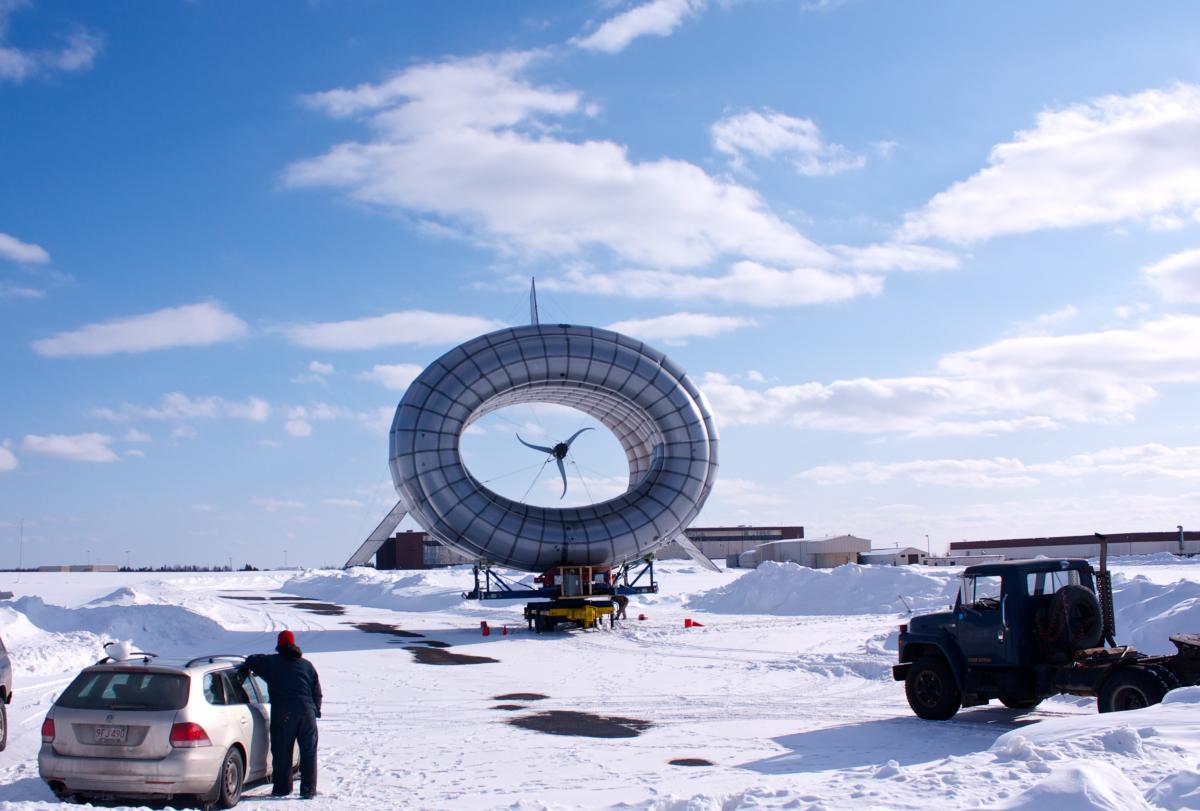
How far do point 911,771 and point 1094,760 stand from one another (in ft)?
4.69

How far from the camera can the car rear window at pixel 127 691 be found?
29.9 ft

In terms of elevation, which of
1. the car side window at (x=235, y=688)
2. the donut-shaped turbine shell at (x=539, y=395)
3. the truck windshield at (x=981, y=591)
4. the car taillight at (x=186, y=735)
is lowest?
the car taillight at (x=186, y=735)

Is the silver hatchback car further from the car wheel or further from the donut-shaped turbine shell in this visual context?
the donut-shaped turbine shell

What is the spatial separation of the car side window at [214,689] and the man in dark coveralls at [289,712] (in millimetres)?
388

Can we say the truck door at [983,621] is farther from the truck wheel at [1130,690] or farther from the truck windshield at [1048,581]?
the truck wheel at [1130,690]

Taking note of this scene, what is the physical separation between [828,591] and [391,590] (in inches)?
1039

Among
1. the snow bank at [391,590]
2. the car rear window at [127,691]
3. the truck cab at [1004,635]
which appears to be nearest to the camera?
the car rear window at [127,691]

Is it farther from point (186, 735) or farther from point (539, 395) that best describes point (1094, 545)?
point (186, 735)

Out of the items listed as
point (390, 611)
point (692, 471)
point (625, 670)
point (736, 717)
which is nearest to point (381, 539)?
point (390, 611)

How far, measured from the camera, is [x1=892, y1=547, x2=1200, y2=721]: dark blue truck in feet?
40.5

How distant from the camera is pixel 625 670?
20797 millimetres

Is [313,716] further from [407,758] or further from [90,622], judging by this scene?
[90,622]

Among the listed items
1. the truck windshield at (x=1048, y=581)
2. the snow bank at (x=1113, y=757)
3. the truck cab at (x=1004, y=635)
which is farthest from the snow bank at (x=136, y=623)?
the snow bank at (x=1113, y=757)

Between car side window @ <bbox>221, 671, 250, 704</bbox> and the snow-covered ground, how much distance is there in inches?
36.3
